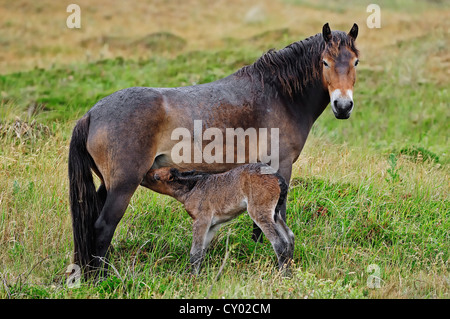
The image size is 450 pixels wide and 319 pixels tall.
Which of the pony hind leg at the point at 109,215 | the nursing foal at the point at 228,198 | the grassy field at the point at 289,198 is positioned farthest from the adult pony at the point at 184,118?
the grassy field at the point at 289,198

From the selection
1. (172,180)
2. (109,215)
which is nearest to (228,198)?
(172,180)

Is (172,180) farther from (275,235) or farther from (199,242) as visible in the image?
(275,235)

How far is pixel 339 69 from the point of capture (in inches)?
238

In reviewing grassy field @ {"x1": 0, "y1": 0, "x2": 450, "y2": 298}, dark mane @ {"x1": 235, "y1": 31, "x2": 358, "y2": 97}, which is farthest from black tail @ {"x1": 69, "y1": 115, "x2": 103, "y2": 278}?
dark mane @ {"x1": 235, "y1": 31, "x2": 358, "y2": 97}

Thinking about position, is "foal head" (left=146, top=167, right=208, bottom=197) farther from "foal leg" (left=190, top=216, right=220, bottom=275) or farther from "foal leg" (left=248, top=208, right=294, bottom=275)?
"foal leg" (left=248, top=208, right=294, bottom=275)

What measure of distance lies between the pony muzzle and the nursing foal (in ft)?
3.18

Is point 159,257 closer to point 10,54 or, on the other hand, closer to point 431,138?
point 431,138

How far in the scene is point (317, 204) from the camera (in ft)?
24.2

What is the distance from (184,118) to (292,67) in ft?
4.92

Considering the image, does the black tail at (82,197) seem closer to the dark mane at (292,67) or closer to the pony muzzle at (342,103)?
the dark mane at (292,67)

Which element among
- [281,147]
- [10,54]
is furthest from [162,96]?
[10,54]

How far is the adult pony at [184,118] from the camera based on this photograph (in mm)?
5715

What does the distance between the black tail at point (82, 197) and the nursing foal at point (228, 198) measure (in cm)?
65

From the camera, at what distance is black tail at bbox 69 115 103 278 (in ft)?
19.0
